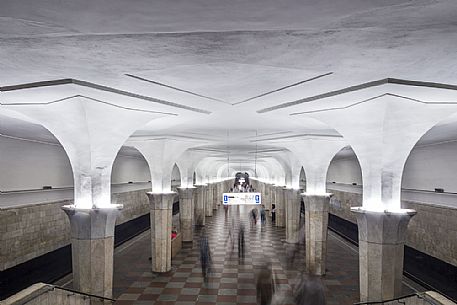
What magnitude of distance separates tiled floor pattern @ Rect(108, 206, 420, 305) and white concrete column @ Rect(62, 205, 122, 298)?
2.83 meters

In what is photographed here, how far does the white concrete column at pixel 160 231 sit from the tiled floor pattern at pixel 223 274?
43cm

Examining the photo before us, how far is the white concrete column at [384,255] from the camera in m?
A: 6.84

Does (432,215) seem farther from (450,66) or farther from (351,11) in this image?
(351,11)

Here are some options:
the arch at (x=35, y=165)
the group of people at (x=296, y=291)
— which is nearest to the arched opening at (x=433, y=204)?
the group of people at (x=296, y=291)

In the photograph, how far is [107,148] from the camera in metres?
7.58

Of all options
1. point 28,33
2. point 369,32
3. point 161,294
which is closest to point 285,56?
point 369,32

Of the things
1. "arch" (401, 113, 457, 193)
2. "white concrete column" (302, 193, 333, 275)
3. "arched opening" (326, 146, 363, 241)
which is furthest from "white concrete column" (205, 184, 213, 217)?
"arch" (401, 113, 457, 193)

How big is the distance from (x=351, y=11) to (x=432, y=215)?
13008mm

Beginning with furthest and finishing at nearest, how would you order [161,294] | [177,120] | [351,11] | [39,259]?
[39,259]
[161,294]
[177,120]
[351,11]

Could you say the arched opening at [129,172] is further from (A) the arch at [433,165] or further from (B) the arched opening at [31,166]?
(A) the arch at [433,165]

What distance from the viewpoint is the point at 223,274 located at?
1256 cm

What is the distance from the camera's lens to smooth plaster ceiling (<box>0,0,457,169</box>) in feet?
7.89

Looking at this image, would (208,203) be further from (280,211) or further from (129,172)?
(129,172)

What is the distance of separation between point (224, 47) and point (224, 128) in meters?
7.09
